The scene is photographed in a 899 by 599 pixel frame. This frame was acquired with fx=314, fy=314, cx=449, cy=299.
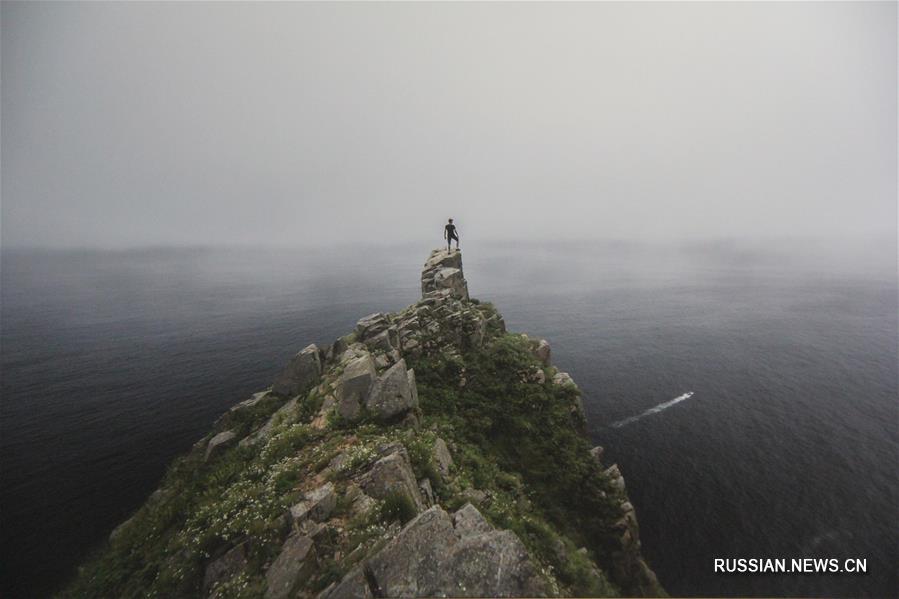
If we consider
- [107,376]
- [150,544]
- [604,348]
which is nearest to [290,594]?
[150,544]

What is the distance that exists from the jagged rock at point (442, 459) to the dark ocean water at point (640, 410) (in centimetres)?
2643

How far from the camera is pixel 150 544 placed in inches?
595

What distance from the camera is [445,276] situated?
131 feet

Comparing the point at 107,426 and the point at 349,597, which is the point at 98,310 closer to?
the point at 107,426

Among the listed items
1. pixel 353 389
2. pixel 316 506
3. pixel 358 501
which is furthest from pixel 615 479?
pixel 316 506

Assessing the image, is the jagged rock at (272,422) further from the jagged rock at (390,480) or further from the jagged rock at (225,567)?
the jagged rock at (390,480)

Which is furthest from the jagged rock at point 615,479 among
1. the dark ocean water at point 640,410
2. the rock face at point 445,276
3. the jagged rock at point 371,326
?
the jagged rock at point 371,326

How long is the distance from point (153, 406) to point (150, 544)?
45.6m

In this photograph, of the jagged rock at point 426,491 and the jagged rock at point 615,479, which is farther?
the jagged rock at point 615,479

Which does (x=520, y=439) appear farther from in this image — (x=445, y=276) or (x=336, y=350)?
(x=445, y=276)

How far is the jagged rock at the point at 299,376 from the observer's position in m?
27.0

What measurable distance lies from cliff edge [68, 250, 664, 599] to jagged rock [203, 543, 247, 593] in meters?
0.06

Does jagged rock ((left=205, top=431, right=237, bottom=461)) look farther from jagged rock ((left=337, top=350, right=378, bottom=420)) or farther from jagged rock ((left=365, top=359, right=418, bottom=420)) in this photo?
jagged rock ((left=365, top=359, right=418, bottom=420))

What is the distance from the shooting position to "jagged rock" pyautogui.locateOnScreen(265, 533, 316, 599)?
1091 cm
